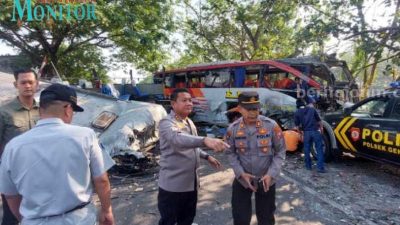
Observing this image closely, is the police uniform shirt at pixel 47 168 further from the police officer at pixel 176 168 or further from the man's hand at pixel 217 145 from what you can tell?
the police officer at pixel 176 168

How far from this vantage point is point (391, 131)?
5.62 metres

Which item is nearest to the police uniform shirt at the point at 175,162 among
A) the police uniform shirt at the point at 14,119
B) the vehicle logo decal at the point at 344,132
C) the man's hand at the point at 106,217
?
the man's hand at the point at 106,217

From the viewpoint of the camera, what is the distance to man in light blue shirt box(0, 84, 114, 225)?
1.78 metres

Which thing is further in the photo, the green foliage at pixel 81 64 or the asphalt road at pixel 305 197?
the green foliage at pixel 81 64

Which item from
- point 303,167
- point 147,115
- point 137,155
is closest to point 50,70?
point 147,115

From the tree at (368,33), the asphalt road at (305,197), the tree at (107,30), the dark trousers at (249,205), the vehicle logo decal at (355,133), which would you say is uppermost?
the tree at (107,30)

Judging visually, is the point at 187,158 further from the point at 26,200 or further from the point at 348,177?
the point at 348,177

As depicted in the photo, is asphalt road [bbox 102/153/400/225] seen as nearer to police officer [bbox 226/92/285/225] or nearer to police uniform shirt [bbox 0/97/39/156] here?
police officer [bbox 226/92/285/225]

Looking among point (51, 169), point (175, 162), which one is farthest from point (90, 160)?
point (175, 162)

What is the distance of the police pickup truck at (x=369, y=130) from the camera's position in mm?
5680

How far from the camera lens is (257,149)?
3.07m

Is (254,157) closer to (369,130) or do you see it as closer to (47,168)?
(47,168)

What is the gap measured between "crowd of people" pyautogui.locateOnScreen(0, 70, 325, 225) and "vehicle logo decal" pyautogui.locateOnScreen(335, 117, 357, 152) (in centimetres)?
412

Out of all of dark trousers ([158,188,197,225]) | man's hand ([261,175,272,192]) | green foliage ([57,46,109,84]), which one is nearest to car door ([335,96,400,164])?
man's hand ([261,175,272,192])
